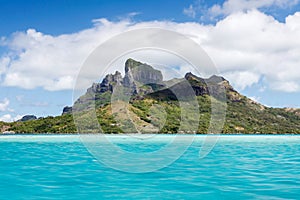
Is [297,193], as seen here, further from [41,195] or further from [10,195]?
[10,195]

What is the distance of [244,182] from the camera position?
58.6 ft

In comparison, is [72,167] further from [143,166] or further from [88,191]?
[88,191]

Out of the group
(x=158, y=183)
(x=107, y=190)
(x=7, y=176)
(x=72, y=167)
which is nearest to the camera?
(x=107, y=190)

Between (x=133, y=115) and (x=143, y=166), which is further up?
(x=133, y=115)

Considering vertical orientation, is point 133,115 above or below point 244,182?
above

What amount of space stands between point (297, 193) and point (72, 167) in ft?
48.8

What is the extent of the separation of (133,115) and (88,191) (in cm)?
14920

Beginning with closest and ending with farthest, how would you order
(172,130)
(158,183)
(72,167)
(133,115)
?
(158,183)
(72,167)
(133,115)
(172,130)

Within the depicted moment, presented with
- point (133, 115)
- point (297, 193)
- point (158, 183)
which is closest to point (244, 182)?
point (297, 193)

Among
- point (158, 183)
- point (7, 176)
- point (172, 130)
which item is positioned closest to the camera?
point (158, 183)

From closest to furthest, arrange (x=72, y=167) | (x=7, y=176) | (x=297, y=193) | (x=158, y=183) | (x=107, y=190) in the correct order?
(x=297, y=193) < (x=107, y=190) < (x=158, y=183) < (x=7, y=176) < (x=72, y=167)

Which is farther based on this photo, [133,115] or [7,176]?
[133,115]

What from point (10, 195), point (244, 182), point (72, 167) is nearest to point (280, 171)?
point (244, 182)

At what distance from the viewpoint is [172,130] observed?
181 metres
